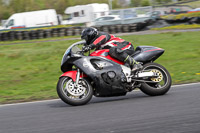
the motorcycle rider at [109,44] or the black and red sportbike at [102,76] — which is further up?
the motorcycle rider at [109,44]

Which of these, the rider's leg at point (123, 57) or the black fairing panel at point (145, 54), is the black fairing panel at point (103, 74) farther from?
the black fairing panel at point (145, 54)

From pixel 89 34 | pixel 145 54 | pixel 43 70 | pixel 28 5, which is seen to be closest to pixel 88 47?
pixel 89 34

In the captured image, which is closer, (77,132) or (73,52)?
(77,132)

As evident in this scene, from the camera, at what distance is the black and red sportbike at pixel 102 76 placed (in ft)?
21.1

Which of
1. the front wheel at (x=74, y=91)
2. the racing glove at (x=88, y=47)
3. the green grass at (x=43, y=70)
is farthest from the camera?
the green grass at (x=43, y=70)

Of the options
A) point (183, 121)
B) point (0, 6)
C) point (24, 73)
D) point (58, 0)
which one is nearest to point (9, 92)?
point (24, 73)

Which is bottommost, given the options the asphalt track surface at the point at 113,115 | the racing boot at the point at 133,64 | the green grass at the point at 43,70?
the green grass at the point at 43,70

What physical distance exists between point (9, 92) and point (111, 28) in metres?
18.0

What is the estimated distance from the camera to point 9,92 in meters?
9.02

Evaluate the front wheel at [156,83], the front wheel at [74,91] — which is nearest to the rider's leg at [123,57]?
the front wheel at [156,83]

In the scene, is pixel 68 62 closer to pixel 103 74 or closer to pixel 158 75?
pixel 103 74

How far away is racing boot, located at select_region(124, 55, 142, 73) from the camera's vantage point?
672 centimetres

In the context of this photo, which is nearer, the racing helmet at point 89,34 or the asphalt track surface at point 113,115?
the asphalt track surface at point 113,115

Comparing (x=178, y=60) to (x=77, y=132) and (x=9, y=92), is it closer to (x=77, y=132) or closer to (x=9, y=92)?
(x=9, y=92)
